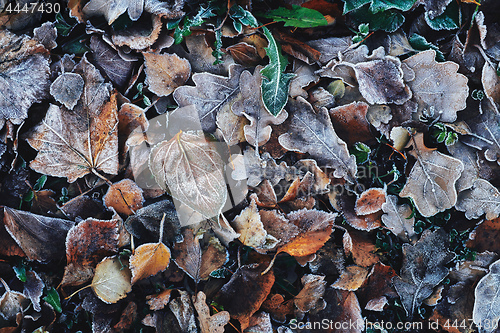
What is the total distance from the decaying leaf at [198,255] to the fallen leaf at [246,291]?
11 cm

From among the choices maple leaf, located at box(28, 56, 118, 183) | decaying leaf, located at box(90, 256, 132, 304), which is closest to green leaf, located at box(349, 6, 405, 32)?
maple leaf, located at box(28, 56, 118, 183)

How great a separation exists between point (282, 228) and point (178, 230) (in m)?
0.49

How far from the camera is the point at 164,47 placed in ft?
5.64

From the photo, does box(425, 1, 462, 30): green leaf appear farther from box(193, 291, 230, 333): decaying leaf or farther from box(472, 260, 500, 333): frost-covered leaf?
box(193, 291, 230, 333): decaying leaf

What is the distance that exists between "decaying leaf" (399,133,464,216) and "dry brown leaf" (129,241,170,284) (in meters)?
1.16

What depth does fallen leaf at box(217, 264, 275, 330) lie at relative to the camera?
5.58 ft

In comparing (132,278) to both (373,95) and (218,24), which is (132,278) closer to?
(218,24)

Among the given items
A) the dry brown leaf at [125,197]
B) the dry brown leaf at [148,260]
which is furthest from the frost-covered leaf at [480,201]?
the dry brown leaf at [125,197]

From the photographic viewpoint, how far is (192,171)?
167cm

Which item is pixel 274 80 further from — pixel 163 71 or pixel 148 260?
pixel 148 260

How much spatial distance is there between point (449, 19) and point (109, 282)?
206 centimetres

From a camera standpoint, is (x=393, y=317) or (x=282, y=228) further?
(x=393, y=317)

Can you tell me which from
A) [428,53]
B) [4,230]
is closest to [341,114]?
[428,53]

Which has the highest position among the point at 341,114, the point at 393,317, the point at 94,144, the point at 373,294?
the point at 94,144
